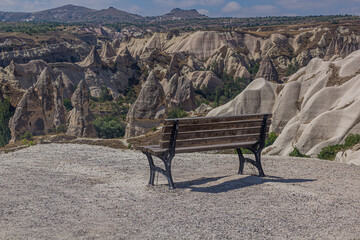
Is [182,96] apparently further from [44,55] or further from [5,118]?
[44,55]

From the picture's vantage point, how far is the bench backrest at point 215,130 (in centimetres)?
702

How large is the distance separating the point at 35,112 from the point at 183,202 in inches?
1003

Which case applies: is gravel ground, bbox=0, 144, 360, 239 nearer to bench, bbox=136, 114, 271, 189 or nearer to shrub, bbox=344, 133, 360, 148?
bench, bbox=136, 114, 271, 189

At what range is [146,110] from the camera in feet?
88.1

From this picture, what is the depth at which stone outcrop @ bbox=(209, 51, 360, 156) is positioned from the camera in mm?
13672

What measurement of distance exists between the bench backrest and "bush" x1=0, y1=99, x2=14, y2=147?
27114mm

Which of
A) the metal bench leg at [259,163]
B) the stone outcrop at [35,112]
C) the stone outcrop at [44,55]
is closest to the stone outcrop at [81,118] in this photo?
the stone outcrop at [35,112]

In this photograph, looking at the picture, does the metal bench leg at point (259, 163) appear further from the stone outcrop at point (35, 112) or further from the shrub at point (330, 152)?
the stone outcrop at point (35, 112)

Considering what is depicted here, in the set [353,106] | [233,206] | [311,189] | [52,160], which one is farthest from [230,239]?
[353,106]

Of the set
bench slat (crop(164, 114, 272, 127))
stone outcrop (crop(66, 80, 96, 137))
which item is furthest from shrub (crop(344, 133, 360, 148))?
stone outcrop (crop(66, 80, 96, 137))

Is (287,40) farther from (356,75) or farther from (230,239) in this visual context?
(230,239)


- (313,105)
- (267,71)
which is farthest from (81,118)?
(267,71)

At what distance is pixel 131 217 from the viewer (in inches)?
216

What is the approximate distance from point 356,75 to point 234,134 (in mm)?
10288
